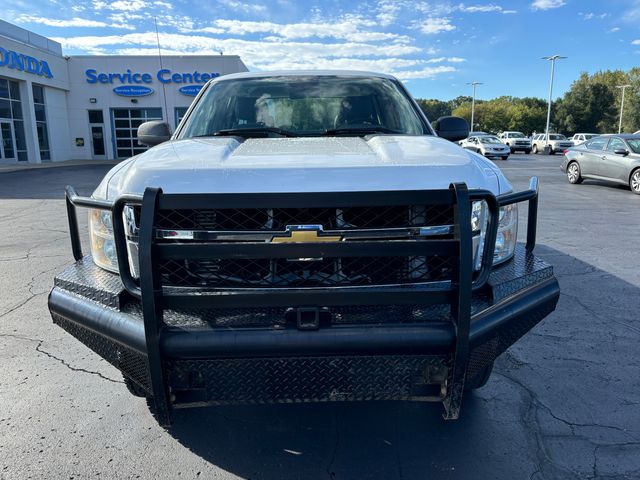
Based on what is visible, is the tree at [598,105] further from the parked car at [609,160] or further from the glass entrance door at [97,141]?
the parked car at [609,160]

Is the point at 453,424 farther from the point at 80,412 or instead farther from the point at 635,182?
the point at 635,182

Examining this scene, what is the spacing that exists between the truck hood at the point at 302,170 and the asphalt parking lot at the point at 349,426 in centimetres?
132

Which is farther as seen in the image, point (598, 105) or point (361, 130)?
point (598, 105)

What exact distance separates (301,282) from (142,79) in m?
31.7

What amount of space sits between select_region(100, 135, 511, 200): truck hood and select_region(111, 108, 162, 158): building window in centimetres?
3047

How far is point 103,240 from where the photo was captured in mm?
2398

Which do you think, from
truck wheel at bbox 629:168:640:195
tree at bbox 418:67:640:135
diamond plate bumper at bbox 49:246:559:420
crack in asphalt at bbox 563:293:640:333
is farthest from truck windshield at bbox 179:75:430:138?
tree at bbox 418:67:640:135

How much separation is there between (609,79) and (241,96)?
260 ft

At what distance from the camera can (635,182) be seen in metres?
12.7

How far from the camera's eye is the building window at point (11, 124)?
2630 cm

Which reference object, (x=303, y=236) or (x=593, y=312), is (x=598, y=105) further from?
(x=303, y=236)

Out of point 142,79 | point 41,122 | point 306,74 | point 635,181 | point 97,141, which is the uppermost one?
point 142,79

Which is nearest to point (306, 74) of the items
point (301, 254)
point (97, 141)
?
point (301, 254)

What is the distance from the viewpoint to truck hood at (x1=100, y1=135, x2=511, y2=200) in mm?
1989
